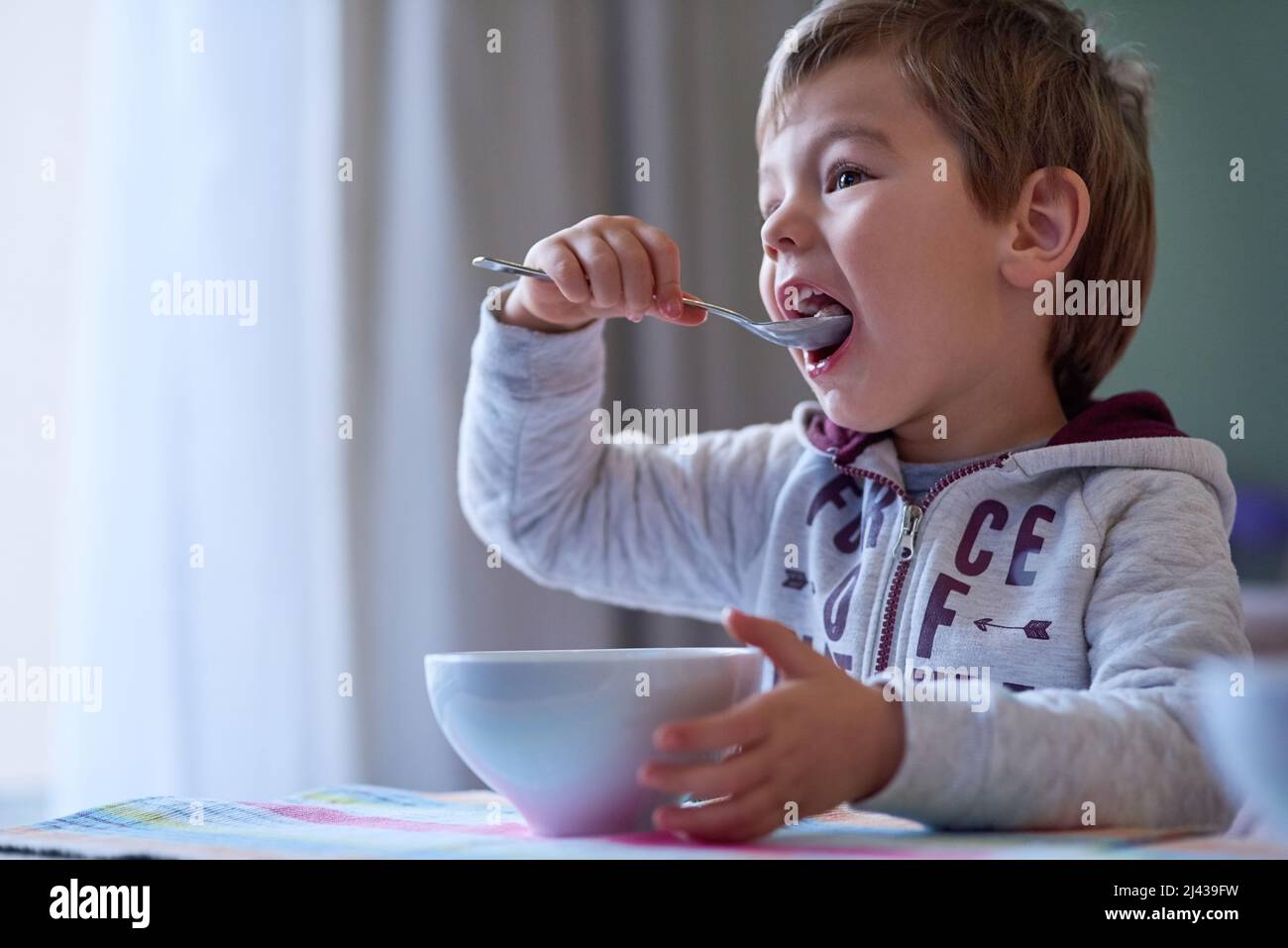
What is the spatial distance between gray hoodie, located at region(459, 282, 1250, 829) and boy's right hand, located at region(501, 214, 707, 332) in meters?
0.16

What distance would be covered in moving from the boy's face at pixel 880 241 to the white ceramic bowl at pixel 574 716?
0.37 meters

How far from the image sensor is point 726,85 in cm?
153

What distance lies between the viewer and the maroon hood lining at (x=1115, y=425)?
776mm

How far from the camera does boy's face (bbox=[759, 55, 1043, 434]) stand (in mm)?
807

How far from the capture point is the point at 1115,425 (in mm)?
782

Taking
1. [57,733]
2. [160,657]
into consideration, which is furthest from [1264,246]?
[57,733]

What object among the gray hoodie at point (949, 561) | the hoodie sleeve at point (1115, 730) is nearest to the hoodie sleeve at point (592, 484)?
the gray hoodie at point (949, 561)

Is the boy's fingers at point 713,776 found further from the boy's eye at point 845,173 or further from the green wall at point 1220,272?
the green wall at point 1220,272

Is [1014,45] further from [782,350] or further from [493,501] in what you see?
[782,350]

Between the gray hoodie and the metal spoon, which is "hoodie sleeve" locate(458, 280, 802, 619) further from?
the metal spoon

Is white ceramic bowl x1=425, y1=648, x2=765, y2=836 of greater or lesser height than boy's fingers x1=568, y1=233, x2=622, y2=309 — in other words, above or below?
below

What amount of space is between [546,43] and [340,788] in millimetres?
1093

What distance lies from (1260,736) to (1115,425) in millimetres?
438

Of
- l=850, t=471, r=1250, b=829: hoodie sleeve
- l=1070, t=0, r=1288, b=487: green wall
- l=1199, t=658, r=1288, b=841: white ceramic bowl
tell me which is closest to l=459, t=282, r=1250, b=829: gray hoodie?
l=850, t=471, r=1250, b=829: hoodie sleeve
